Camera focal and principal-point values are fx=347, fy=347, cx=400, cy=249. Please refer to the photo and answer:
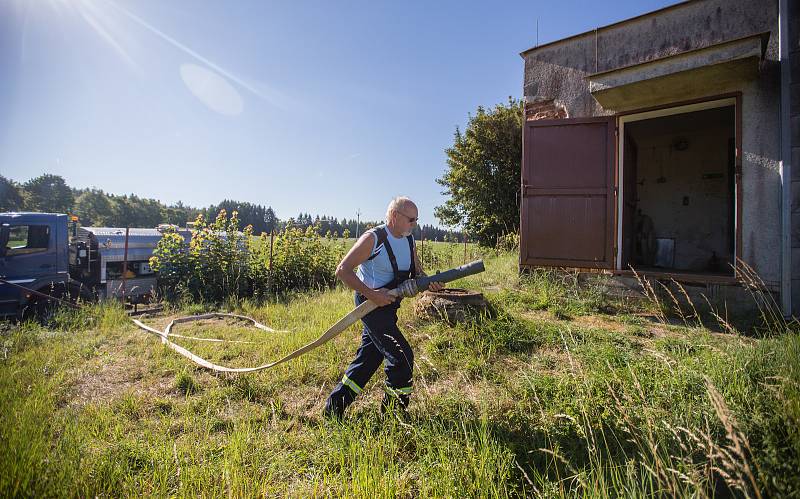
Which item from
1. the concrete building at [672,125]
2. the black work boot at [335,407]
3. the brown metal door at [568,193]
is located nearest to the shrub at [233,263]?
the brown metal door at [568,193]

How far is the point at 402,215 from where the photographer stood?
8.32ft

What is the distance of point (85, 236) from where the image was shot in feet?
29.6

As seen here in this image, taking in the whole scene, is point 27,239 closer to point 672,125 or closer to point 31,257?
point 31,257

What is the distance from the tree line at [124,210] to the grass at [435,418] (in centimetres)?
159

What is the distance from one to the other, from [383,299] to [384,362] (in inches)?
18.9

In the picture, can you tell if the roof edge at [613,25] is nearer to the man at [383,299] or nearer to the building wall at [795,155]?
the building wall at [795,155]

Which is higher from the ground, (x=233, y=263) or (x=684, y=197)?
(x=684, y=197)

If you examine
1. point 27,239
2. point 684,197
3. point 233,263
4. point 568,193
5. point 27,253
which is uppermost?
point 684,197

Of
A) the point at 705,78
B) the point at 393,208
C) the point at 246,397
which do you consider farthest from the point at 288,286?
the point at 705,78

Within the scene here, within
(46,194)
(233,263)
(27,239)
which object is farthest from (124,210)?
(233,263)

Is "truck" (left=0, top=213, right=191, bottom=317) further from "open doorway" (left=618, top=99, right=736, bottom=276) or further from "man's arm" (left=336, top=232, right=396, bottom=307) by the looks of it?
"open doorway" (left=618, top=99, right=736, bottom=276)

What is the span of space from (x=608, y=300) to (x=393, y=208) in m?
4.44

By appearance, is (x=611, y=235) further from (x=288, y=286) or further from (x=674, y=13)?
(x=288, y=286)

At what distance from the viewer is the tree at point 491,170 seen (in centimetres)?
1248
